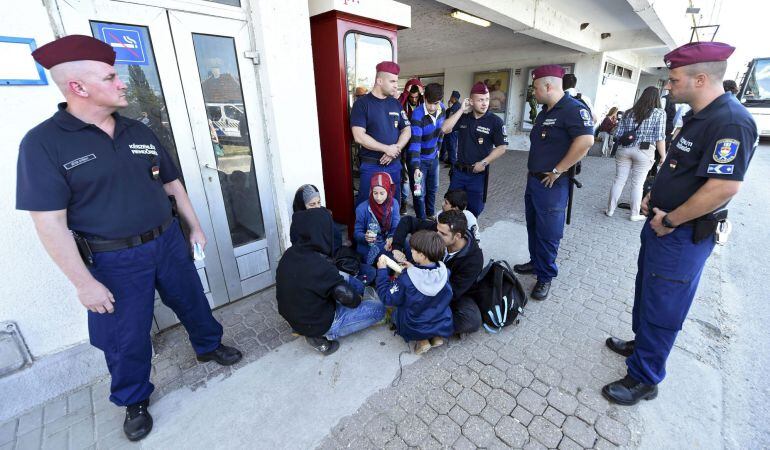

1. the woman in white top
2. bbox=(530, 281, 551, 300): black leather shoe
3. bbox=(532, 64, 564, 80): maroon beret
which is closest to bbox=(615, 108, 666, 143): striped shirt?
the woman in white top

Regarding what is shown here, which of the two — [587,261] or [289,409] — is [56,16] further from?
[587,261]

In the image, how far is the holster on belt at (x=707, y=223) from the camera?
1.84m

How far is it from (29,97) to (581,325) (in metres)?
4.12

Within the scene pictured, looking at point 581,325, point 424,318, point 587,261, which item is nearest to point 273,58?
point 424,318

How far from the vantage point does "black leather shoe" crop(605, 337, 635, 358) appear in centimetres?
258

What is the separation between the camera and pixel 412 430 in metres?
2.04

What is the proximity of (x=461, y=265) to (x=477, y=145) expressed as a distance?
5.89 feet

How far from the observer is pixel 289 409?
219 centimetres

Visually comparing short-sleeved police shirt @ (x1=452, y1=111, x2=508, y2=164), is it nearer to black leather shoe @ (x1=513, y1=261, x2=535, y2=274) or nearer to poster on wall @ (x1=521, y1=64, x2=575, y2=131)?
black leather shoe @ (x1=513, y1=261, x2=535, y2=274)

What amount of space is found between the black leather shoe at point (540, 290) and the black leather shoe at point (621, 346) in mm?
698

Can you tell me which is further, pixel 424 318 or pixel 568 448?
pixel 424 318

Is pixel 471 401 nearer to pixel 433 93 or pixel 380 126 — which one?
pixel 380 126

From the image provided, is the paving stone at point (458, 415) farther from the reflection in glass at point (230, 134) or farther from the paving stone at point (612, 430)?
the reflection in glass at point (230, 134)

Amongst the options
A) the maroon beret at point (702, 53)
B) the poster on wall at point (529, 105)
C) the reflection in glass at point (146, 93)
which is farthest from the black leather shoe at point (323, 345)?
the poster on wall at point (529, 105)
